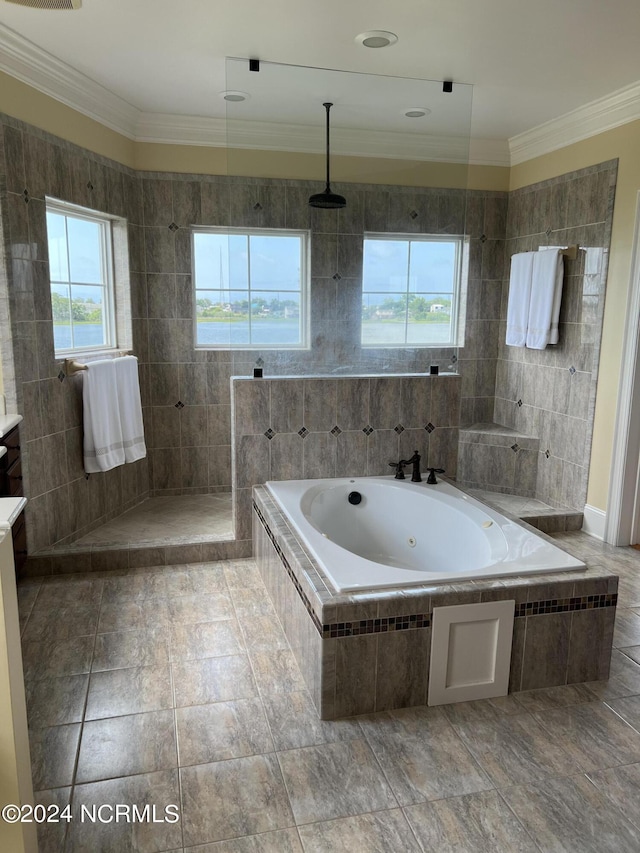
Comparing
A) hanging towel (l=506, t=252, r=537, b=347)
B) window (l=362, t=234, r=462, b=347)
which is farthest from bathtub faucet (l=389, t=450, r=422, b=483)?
hanging towel (l=506, t=252, r=537, b=347)

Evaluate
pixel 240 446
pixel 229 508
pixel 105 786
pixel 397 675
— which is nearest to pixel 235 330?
pixel 240 446

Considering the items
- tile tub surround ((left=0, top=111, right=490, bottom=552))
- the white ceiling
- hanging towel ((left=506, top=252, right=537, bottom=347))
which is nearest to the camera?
the white ceiling

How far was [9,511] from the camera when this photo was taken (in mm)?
1445

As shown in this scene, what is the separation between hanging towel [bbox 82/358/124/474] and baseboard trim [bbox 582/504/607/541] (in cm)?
292

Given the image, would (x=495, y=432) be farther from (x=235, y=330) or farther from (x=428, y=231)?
(x=235, y=330)

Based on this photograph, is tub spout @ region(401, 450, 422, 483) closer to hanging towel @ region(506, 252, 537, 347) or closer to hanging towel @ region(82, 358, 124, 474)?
hanging towel @ region(506, 252, 537, 347)

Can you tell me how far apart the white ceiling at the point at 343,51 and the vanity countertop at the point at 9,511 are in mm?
2162

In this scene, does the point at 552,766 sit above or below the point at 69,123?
below

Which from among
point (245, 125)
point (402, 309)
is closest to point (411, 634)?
point (402, 309)

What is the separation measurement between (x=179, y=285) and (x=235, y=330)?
110 cm

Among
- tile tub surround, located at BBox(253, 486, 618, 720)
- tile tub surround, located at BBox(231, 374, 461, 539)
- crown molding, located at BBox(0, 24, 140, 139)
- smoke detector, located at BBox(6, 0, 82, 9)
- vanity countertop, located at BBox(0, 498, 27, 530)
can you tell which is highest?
crown molding, located at BBox(0, 24, 140, 139)

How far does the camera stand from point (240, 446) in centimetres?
362

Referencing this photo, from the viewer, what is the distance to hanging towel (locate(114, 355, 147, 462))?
3963 millimetres

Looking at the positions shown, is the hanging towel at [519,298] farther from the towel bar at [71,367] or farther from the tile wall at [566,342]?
the towel bar at [71,367]
